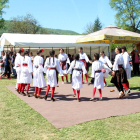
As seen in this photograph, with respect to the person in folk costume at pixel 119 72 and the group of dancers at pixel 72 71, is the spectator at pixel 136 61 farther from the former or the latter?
the person in folk costume at pixel 119 72

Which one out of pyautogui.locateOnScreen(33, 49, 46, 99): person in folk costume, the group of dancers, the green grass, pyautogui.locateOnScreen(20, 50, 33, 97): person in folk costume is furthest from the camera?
pyautogui.locateOnScreen(20, 50, 33, 97): person in folk costume

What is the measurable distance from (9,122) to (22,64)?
127 inches

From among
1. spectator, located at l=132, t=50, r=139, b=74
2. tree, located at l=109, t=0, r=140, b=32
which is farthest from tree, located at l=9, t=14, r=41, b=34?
spectator, located at l=132, t=50, r=139, b=74

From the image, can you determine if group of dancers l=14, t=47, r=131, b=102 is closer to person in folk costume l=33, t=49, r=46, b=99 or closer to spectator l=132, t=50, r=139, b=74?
person in folk costume l=33, t=49, r=46, b=99

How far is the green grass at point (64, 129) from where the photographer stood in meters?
3.69

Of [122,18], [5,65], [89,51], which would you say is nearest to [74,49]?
[89,51]

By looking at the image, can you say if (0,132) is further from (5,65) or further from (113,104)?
(5,65)

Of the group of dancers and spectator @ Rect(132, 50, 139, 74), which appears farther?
spectator @ Rect(132, 50, 139, 74)

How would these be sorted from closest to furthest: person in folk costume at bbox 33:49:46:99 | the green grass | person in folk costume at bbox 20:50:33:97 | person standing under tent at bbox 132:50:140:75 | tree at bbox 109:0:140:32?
1. the green grass
2. person in folk costume at bbox 33:49:46:99
3. person in folk costume at bbox 20:50:33:97
4. person standing under tent at bbox 132:50:140:75
5. tree at bbox 109:0:140:32

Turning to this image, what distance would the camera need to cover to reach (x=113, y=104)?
6.14m

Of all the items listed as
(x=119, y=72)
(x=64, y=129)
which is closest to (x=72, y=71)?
(x=119, y=72)

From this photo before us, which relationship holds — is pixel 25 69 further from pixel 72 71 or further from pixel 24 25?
pixel 24 25

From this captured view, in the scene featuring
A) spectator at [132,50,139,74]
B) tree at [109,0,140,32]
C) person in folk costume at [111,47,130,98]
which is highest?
tree at [109,0,140,32]

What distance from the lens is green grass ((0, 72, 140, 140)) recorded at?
145 inches
